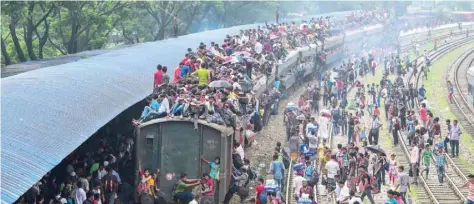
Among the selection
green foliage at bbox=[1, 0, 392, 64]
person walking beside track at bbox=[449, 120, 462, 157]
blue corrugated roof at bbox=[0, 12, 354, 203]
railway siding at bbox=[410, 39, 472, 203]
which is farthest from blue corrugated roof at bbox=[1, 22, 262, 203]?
green foliage at bbox=[1, 0, 392, 64]

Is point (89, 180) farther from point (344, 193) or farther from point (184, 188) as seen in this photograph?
point (344, 193)

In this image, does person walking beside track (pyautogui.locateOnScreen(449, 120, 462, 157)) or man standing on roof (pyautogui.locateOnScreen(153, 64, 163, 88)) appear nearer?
man standing on roof (pyautogui.locateOnScreen(153, 64, 163, 88))

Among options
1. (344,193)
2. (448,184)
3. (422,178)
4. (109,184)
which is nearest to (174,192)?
(109,184)

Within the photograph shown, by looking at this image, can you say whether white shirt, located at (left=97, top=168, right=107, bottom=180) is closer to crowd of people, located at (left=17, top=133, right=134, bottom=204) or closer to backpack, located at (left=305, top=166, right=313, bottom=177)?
crowd of people, located at (left=17, top=133, right=134, bottom=204)

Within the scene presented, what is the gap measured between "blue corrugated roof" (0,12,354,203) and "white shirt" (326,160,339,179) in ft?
15.7

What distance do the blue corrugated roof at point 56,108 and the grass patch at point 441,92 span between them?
10.9 m

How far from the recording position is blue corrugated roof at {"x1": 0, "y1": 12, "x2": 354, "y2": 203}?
10.2 meters

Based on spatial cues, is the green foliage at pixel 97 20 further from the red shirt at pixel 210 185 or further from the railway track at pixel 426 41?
the red shirt at pixel 210 185

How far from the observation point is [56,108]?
13125mm

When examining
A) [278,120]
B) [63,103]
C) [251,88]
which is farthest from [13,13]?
[63,103]

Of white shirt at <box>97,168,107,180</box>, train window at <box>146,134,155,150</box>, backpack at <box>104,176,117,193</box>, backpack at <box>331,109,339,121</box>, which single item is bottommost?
backpack at <box>104,176,117,193</box>

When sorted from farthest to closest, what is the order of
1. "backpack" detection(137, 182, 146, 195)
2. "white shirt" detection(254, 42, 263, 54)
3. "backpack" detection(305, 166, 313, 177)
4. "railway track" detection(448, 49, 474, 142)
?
"railway track" detection(448, 49, 474, 142), "white shirt" detection(254, 42, 263, 54), "backpack" detection(305, 166, 313, 177), "backpack" detection(137, 182, 146, 195)

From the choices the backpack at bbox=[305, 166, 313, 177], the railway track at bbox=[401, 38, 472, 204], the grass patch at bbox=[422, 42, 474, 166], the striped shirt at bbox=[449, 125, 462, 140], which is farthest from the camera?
the grass patch at bbox=[422, 42, 474, 166]

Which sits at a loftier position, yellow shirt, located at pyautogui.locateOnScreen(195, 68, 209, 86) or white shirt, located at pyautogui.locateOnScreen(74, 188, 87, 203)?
yellow shirt, located at pyautogui.locateOnScreen(195, 68, 209, 86)
